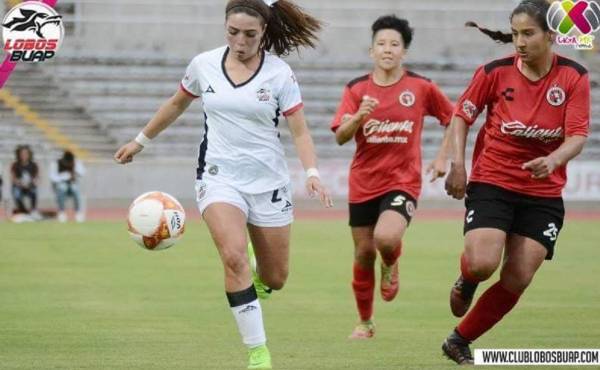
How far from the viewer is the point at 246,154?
7.95 metres

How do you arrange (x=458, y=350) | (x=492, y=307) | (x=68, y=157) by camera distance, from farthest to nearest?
(x=68, y=157) → (x=458, y=350) → (x=492, y=307)

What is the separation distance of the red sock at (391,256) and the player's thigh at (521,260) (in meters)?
2.09

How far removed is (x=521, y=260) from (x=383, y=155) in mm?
2642

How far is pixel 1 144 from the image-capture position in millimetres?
30953

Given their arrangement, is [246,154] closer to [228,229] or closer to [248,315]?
[228,229]

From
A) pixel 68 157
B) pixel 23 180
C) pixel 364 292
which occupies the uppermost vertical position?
pixel 364 292

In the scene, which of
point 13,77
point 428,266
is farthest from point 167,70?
point 428,266

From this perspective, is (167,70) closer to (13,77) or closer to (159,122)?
(13,77)

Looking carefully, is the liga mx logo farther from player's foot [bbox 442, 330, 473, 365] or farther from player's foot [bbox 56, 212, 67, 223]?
player's foot [bbox 56, 212, 67, 223]

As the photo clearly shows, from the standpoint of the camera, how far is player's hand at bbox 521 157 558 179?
7625 mm

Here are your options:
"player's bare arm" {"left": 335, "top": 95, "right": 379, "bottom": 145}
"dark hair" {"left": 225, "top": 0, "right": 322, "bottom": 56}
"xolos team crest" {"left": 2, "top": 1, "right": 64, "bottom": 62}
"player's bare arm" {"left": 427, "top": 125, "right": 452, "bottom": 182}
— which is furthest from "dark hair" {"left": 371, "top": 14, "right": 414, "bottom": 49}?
"xolos team crest" {"left": 2, "top": 1, "right": 64, "bottom": 62}

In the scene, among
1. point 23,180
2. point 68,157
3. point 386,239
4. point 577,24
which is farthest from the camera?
point 68,157

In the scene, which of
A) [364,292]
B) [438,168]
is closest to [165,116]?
[438,168]

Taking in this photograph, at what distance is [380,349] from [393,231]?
1.04 metres
